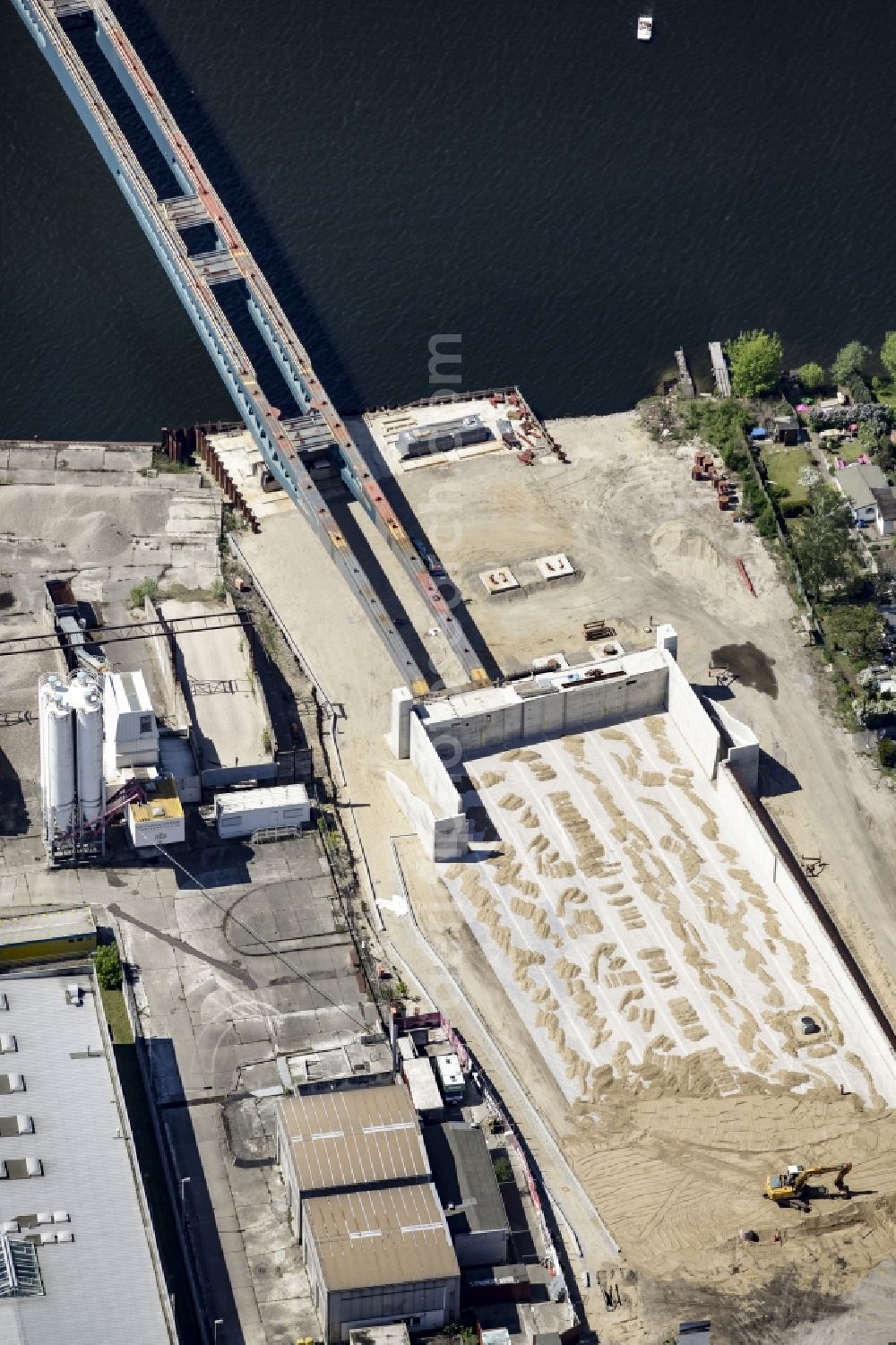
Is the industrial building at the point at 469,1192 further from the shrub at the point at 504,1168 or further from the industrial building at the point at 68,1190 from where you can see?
the industrial building at the point at 68,1190

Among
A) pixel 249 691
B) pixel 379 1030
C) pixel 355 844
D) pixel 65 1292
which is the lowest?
pixel 65 1292

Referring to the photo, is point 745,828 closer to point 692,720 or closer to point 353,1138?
point 692,720

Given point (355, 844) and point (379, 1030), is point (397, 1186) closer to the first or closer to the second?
point (379, 1030)

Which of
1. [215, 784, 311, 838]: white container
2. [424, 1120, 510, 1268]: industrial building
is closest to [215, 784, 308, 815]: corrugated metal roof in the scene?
[215, 784, 311, 838]: white container

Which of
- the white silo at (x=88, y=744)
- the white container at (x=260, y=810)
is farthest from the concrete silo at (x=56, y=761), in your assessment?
the white container at (x=260, y=810)

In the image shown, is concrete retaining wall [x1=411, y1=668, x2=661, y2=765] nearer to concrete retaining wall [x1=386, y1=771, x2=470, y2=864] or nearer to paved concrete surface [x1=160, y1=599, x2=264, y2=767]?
concrete retaining wall [x1=386, y1=771, x2=470, y2=864]

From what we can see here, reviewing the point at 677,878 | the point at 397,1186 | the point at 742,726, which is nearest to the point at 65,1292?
the point at 397,1186

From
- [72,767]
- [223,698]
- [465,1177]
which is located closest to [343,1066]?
[465,1177]
